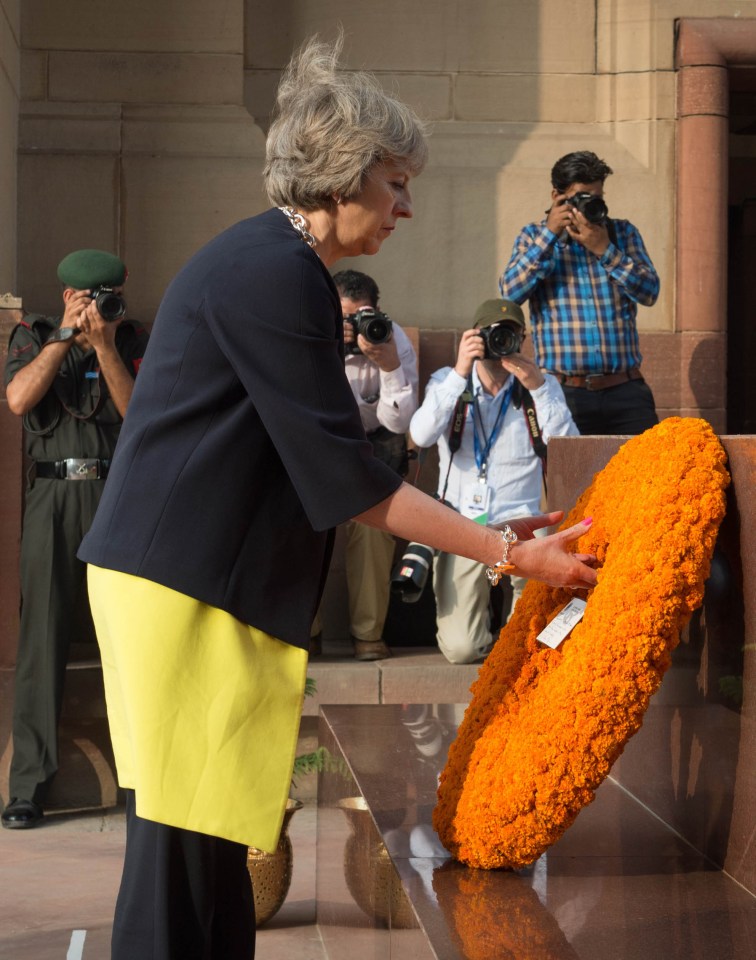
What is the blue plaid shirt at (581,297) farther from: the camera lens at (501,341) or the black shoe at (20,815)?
the black shoe at (20,815)

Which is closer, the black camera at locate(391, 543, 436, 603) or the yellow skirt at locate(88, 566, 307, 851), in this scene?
the yellow skirt at locate(88, 566, 307, 851)

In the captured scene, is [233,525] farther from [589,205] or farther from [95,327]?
[589,205]

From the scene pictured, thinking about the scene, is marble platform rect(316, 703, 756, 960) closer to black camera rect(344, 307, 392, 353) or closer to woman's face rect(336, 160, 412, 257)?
woman's face rect(336, 160, 412, 257)

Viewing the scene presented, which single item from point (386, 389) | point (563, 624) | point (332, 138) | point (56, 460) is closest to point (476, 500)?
point (386, 389)

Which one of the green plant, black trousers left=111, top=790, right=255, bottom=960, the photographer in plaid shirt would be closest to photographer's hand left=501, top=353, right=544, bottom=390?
the photographer in plaid shirt

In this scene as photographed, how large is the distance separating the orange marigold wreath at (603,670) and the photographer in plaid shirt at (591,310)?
3591mm

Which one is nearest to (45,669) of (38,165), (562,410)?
(562,410)

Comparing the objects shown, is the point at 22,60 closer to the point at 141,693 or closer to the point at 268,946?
the point at 268,946

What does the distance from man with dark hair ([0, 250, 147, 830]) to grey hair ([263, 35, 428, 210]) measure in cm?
321

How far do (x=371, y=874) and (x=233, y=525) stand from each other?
92 centimetres

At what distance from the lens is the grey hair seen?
2266 mm

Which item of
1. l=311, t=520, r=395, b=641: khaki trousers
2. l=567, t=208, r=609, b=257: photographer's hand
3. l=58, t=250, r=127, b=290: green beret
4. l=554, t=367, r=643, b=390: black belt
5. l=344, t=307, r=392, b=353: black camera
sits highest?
l=567, t=208, r=609, b=257: photographer's hand

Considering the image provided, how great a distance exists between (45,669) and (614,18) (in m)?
4.49

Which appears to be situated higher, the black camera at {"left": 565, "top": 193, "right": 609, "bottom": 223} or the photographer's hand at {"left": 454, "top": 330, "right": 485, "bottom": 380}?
the black camera at {"left": 565, "top": 193, "right": 609, "bottom": 223}
